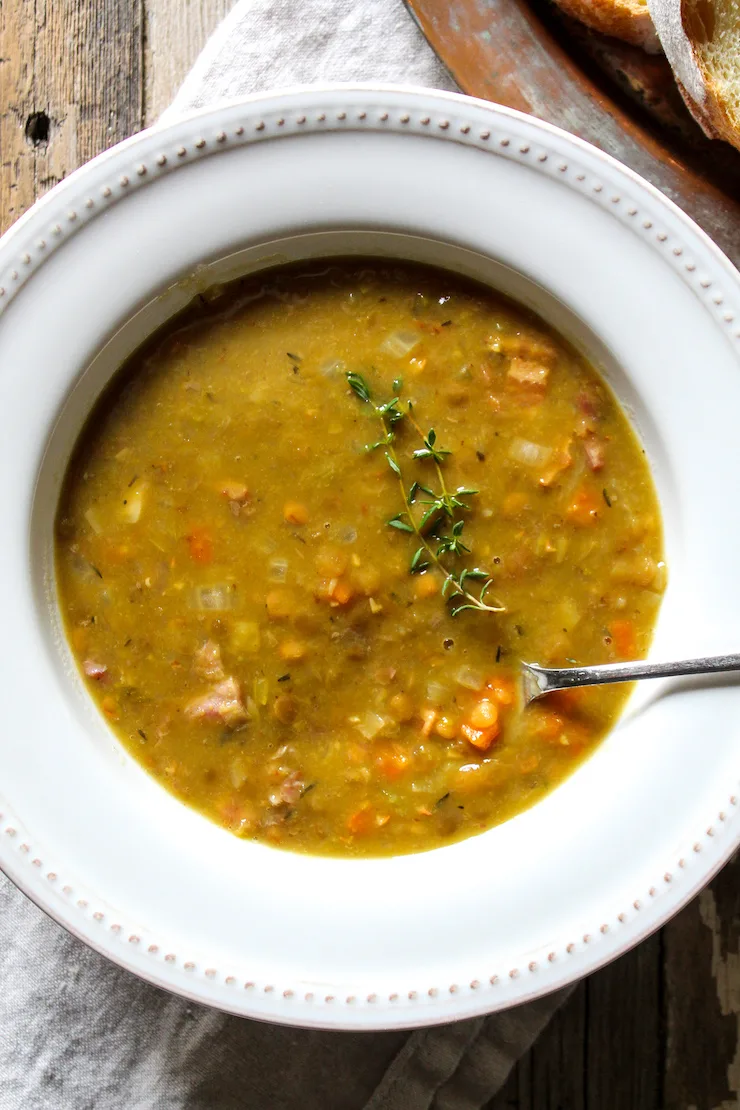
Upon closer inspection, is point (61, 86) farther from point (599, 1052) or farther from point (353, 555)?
point (599, 1052)

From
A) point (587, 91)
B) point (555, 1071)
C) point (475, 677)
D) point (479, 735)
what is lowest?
point (555, 1071)

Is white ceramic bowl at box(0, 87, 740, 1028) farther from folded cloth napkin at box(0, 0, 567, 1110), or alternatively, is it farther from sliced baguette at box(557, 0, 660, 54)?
sliced baguette at box(557, 0, 660, 54)

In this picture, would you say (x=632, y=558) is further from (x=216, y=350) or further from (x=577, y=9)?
(x=577, y=9)

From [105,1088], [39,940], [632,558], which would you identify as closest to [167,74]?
[632,558]

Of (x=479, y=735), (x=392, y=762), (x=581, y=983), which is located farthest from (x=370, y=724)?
(x=581, y=983)

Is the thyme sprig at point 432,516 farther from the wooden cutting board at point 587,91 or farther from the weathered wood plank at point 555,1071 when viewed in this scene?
the weathered wood plank at point 555,1071

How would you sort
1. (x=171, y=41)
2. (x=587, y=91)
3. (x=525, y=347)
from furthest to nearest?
1. (x=171, y=41)
2. (x=587, y=91)
3. (x=525, y=347)

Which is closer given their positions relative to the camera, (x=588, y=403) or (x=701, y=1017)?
(x=588, y=403)
